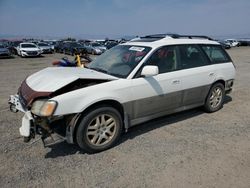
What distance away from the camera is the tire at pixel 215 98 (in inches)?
200

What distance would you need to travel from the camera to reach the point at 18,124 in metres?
4.55

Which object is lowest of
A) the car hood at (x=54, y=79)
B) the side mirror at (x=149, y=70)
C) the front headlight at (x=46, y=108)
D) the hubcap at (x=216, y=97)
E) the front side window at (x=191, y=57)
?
the hubcap at (x=216, y=97)

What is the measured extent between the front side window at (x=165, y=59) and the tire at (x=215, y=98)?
1328mm

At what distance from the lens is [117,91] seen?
11.6 ft

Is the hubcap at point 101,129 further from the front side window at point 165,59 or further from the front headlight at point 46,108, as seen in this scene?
the front side window at point 165,59

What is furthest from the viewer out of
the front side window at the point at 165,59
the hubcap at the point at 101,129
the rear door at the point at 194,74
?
the rear door at the point at 194,74

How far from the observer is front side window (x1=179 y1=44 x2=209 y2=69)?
4.46 metres

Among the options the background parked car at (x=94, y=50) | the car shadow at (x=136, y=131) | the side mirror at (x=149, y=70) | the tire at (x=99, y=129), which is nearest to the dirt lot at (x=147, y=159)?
the car shadow at (x=136, y=131)

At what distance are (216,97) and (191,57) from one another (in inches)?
49.9

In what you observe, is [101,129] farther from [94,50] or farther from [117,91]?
[94,50]

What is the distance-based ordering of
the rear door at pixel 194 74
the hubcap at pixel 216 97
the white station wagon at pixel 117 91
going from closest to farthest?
the white station wagon at pixel 117 91
the rear door at pixel 194 74
the hubcap at pixel 216 97

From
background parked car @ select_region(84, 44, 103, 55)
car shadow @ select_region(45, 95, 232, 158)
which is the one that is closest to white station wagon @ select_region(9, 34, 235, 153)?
car shadow @ select_region(45, 95, 232, 158)

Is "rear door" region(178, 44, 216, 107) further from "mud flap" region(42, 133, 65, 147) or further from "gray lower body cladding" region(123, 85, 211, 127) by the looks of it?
"mud flap" region(42, 133, 65, 147)

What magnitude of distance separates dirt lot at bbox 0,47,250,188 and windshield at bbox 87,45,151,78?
1187 mm
